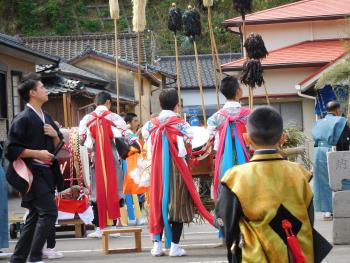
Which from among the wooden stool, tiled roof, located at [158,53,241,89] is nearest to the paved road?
the wooden stool

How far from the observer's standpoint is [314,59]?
1041 inches

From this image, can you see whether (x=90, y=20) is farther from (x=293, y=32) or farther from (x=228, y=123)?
(x=228, y=123)

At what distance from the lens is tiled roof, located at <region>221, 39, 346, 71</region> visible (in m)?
26.3

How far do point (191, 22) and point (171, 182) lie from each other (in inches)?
114

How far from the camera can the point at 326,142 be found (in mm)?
12938

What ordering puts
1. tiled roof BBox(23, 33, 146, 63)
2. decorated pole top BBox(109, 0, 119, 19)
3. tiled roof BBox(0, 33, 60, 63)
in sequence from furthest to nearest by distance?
1. tiled roof BBox(23, 33, 146, 63)
2. tiled roof BBox(0, 33, 60, 63)
3. decorated pole top BBox(109, 0, 119, 19)

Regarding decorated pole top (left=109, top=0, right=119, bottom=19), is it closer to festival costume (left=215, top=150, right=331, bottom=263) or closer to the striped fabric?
the striped fabric

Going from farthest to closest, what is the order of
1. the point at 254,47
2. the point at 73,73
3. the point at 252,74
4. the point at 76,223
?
the point at 73,73 → the point at 76,223 → the point at 254,47 → the point at 252,74

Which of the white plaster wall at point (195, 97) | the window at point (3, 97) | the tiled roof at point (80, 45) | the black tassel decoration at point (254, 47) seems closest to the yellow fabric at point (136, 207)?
the black tassel decoration at point (254, 47)

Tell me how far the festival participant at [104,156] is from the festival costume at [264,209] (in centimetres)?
615

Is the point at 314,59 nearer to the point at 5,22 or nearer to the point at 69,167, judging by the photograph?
the point at 69,167

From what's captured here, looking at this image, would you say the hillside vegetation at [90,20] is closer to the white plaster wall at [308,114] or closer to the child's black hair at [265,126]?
the white plaster wall at [308,114]

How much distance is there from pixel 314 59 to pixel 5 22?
22.9 meters

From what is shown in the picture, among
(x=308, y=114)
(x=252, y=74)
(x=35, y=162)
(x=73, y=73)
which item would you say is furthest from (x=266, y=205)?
(x=73, y=73)
